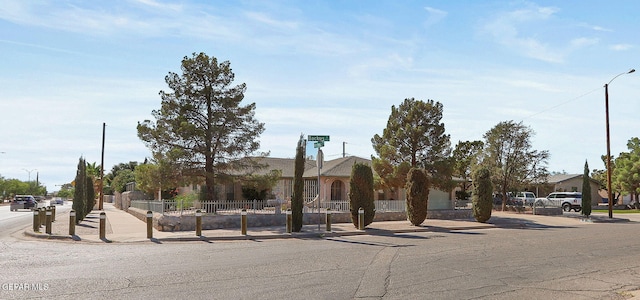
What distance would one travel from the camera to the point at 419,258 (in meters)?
13.3

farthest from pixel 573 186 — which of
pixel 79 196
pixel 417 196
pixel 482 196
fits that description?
pixel 79 196

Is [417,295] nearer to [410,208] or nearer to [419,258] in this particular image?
[419,258]

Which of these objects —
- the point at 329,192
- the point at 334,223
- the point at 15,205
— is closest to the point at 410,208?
the point at 334,223

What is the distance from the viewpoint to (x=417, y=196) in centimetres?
2527

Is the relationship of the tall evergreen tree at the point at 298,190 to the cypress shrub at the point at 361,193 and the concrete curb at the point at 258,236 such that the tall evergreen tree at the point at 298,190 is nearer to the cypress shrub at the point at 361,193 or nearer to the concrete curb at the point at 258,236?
the concrete curb at the point at 258,236

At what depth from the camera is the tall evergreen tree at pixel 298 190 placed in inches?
844

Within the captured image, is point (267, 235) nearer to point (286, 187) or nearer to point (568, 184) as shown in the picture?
point (286, 187)

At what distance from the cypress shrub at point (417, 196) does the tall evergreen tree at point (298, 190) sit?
6185 millimetres

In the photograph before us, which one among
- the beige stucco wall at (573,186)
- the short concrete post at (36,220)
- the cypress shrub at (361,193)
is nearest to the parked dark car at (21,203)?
the short concrete post at (36,220)

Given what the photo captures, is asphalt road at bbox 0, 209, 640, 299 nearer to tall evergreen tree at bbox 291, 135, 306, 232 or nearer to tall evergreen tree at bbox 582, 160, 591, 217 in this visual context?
tall evergreen tree at bbox 291, 135, 306, 232

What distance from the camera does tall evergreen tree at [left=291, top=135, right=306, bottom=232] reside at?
21438mm

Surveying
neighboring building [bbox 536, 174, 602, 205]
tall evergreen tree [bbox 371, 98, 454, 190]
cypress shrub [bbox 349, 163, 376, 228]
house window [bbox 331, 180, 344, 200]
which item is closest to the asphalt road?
cypress shrub [bbox 349, 163, 376, 228]

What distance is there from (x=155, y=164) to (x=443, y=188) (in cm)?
1701

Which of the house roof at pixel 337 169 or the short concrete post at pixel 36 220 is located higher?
the house roof at pixel 337 169
